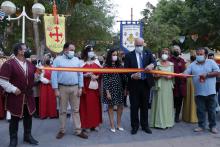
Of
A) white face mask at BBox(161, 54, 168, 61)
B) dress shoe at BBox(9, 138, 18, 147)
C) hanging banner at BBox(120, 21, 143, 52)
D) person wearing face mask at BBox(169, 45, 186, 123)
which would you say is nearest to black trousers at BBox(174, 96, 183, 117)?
person wearing face mask at BBox(169, 45, 186, 123)

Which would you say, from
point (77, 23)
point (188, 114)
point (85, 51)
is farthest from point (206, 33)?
point (85, 51)

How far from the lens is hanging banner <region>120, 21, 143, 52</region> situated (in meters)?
15.0

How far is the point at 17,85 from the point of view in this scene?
23.7 feet

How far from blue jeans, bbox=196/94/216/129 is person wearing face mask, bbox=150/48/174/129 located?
724mm

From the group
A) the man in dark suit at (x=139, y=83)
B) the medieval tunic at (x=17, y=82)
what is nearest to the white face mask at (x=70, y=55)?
the medieval tunic at (x=17, y=82)

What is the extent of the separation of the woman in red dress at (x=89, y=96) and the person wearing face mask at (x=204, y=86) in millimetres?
2301

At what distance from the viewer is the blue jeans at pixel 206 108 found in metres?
8.54

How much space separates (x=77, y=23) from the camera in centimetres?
3253

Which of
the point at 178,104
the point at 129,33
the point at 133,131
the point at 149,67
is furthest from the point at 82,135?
the point at 129,33

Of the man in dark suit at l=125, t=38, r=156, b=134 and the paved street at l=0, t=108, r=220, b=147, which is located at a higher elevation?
the man in dark suit at l=125, t=38, r=156, b=134

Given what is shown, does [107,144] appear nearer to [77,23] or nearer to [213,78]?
[213,78]

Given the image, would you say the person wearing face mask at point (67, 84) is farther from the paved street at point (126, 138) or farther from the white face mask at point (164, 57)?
the white face mask at point (164, 57)

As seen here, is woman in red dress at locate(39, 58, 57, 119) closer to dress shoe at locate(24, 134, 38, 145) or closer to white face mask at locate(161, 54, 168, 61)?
dress shoe at locate(24, 134, 38, 145)

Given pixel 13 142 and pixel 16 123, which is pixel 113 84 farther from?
pixel 13 142
